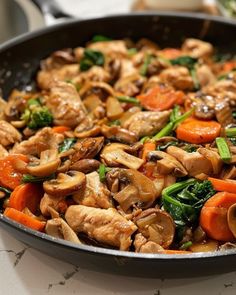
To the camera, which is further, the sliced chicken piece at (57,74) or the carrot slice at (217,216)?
the sliced chicken piece at (57,74)

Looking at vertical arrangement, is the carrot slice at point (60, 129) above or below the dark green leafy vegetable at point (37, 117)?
below

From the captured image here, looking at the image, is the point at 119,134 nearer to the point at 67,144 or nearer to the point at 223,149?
Result: the point at 67,144

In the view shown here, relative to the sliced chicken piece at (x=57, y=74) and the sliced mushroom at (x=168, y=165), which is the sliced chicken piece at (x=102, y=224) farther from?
the sliced chicken piece at (x=57, y=74)

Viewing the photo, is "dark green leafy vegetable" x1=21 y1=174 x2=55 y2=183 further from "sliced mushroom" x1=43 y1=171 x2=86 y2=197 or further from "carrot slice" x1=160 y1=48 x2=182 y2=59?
"carrot slice" x1=160 y1=48 x2=182 y2=59

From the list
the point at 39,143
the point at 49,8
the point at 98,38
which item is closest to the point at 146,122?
the point at 39,143

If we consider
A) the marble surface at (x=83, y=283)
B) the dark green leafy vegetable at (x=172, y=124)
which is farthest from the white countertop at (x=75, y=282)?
the dark green leafy vegetable at (x=172, y=124)

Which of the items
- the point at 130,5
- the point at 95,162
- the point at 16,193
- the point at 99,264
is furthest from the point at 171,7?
the point at 99,264

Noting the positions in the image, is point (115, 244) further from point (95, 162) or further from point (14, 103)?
point (14, 103)
